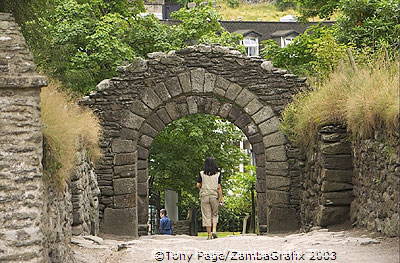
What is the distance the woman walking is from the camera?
12.7 meters

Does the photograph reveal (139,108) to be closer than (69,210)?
No

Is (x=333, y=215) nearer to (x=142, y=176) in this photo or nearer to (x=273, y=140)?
(x=273, y=140)

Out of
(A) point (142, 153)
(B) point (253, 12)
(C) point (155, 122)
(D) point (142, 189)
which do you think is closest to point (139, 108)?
(C) point (155, 122)

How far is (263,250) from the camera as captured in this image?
9.12 meters

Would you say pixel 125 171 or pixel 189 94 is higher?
pixel 189 94

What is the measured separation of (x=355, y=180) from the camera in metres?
10.7

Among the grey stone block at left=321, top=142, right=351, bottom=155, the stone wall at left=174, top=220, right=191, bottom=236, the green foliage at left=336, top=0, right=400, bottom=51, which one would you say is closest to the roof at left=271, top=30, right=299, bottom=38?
the stone wall at left=174, top=220, right=191, bottom=236

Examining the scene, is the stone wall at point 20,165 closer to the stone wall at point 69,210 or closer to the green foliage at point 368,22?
the stone wall at point 69,210

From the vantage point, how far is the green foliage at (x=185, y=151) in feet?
75.3

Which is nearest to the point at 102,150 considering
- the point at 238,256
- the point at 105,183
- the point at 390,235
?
the point at 105,183

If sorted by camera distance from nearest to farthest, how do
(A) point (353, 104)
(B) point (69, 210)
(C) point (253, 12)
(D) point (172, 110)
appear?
(B) point (69, 210), (A) point (353, 104), (D) point (172, 110), (C) point (253, 12)

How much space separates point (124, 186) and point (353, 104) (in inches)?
246

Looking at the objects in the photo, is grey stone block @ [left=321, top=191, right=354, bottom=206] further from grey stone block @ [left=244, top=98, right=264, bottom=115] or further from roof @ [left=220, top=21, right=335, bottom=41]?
roof @ [left=220, top=21, right=335, bottom=41]

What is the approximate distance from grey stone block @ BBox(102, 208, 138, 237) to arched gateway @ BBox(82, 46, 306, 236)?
0.02 meters
